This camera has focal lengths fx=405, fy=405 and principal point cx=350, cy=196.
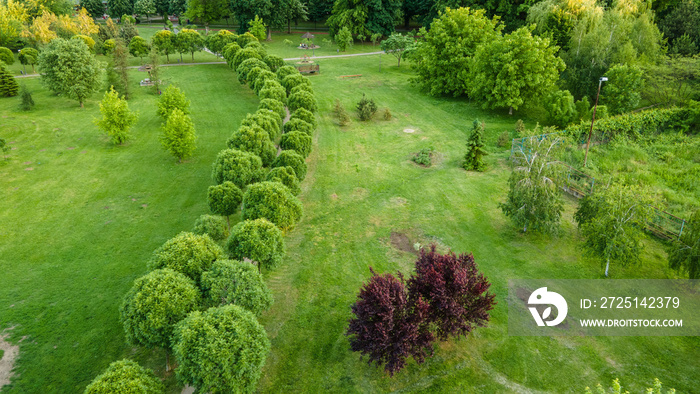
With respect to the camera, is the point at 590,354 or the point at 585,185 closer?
the point at 590,354

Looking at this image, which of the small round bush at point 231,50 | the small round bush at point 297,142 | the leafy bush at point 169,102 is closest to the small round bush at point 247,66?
the small round bush at point 231,50

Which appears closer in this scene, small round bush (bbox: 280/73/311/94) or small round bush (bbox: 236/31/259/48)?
small round bush (bbox: 280/73/311/94)

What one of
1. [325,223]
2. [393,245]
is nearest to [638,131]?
[393,245]

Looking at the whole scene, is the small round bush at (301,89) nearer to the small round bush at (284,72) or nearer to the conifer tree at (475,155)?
the small round bush at (284,72)

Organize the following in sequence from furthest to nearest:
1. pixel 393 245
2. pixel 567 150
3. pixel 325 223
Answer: pixel 567 150 → pixel 325 223 → pixel 393 245

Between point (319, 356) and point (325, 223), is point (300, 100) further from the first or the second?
point (319, 356)

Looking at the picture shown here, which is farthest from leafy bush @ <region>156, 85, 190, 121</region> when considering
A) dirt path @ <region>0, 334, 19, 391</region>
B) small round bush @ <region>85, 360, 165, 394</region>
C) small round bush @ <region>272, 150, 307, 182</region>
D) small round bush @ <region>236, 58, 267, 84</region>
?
small round bush @ <region>85, 360, 165, 394</region>

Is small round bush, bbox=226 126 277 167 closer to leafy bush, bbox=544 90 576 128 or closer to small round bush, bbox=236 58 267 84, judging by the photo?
small round bush, bbox=236 58 267 84

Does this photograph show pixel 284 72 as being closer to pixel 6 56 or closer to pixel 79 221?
pixel 79 221
